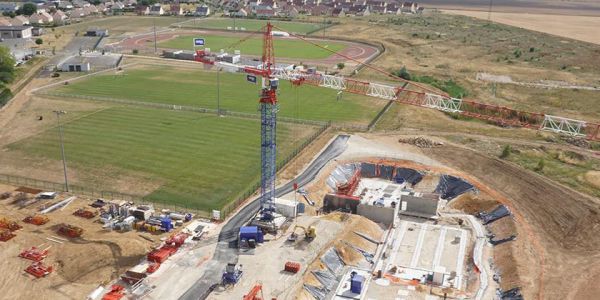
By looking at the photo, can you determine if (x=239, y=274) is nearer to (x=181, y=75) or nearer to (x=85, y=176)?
(x=85, y=176)

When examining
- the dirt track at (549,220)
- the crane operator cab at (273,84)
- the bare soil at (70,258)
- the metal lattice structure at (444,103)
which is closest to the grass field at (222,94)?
the metal lattice structure at (444,103)

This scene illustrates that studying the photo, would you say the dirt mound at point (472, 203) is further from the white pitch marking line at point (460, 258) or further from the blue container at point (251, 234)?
the blue container at point (251, 234)

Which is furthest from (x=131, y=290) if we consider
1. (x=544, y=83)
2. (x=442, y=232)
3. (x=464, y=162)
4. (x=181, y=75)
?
(x=544, y=83)

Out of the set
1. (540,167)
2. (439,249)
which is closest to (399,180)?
(439,249)

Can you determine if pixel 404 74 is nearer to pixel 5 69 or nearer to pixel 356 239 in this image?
pixel 356 239

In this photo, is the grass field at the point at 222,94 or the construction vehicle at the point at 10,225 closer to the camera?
the construction vehicle at the point at 10,225
